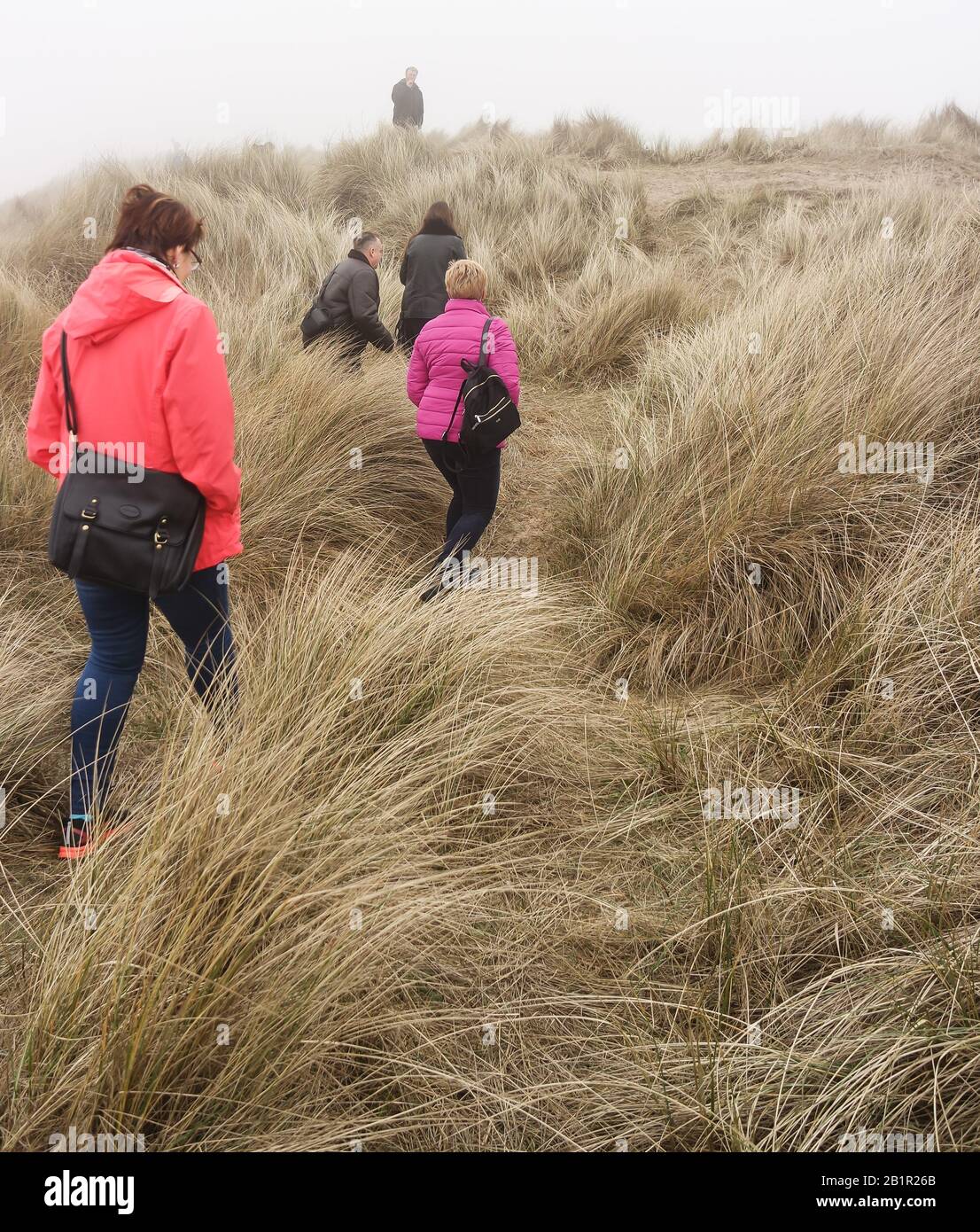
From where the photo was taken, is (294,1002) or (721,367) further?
(721,367)

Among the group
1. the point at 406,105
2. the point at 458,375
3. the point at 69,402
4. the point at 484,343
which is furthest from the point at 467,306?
the point at 406,105

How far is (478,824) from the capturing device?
2.70m

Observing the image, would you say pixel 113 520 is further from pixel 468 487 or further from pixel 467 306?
pixel 467 306

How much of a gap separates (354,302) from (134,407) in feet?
13.5

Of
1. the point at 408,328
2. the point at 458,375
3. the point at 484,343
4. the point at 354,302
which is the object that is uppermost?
the point at 354,302

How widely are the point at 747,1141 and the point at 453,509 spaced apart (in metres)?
3.56

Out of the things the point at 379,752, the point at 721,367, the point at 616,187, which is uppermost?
the point at 616,187

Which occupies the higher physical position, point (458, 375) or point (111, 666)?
point (458, 375)

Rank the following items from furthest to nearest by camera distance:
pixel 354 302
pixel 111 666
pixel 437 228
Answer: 1. pixel 437 228
2. pixel 354 302
3. pixel 111 666

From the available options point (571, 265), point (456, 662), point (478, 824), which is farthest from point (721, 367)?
point (571, 265)

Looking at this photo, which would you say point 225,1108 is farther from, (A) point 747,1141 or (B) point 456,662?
(B) point 456,662

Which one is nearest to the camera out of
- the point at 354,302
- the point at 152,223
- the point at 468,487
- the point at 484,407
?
the point at 152,223

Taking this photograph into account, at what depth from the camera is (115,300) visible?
2.43 m

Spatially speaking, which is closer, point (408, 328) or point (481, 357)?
point (481, 357)
